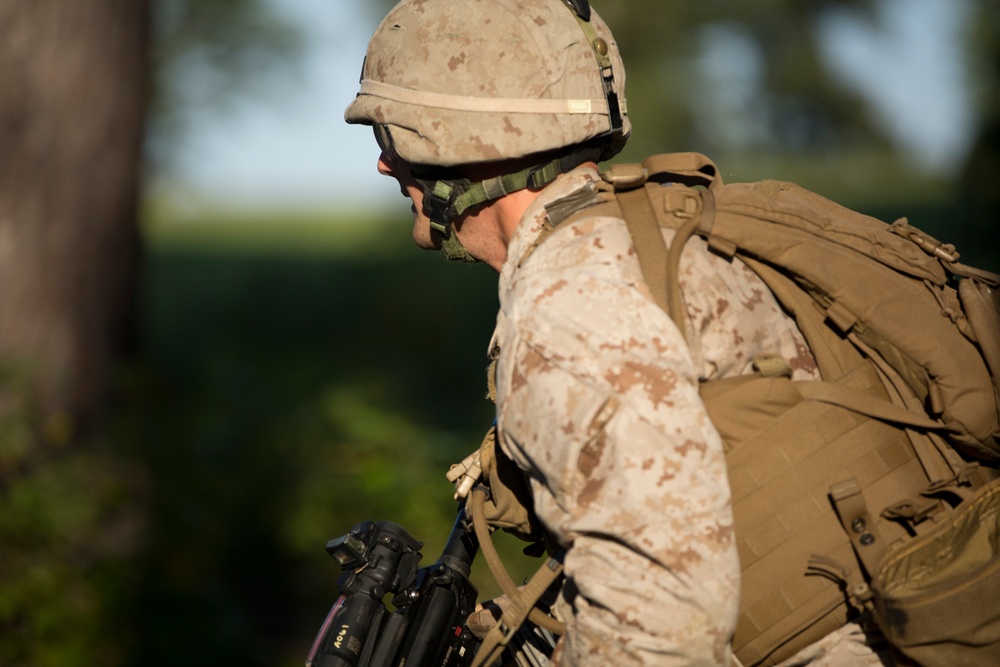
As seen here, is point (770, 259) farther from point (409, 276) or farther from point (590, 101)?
point (409, 276)

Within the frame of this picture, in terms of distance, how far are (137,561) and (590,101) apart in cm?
353

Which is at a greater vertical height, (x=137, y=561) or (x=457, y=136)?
(x=457, y=136)

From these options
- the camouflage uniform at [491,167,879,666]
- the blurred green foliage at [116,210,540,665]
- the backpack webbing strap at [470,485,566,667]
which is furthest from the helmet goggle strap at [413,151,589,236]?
the blurred green foliage at [116,210,540,665]

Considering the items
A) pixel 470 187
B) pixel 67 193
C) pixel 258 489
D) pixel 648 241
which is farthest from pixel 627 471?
pixel 67 193

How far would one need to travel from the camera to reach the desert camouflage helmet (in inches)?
87.7

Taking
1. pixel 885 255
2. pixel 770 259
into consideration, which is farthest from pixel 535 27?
pixel 885 255

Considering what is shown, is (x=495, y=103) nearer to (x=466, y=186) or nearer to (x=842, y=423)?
(x=466, y=186)

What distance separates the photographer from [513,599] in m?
2.14

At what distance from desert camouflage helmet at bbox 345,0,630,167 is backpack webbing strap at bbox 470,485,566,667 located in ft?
2.56

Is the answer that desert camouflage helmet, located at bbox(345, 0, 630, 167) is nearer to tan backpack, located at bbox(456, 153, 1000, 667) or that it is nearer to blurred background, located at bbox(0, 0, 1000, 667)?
tan backpack, located at bbox(456, 153, 1000, 667)

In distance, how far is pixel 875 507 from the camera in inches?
76.8

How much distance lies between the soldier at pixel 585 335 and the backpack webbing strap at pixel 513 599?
0.07 m

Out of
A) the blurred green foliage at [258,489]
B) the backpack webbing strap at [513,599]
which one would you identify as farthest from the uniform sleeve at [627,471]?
the blurred green foliage at [258,489]

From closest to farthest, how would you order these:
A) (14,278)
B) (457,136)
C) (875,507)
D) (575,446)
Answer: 1. (575,446)
2. (875,507)
3. (457,136)
4. (14,278)
